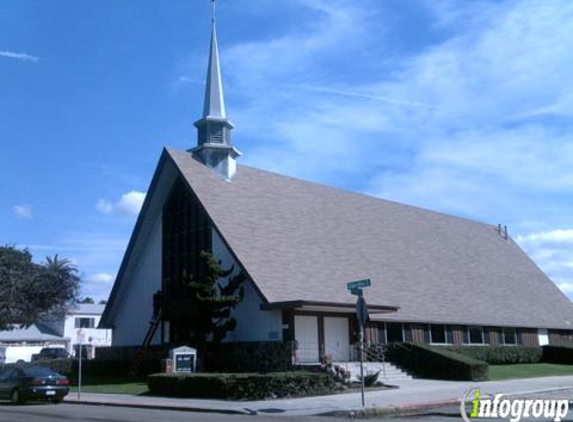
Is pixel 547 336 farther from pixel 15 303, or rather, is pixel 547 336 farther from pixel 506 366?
pixel 15 303

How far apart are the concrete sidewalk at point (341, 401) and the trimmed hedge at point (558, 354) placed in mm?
15115

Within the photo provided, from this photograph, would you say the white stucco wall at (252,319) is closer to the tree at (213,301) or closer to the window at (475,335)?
the tree at (213,301)

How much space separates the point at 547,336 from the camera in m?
44.2

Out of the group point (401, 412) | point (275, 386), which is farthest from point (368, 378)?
point (401, 412)

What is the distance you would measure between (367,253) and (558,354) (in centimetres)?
1427

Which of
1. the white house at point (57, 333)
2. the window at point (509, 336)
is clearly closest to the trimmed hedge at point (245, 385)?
the window at point (509, 336)

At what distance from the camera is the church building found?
3008 centimetres

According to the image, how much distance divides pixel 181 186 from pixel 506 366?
770 inches

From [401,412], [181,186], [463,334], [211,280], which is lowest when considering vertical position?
[401,412]

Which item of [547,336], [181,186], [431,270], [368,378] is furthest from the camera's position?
[547,336]

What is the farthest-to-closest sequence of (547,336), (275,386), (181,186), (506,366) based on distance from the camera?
(547,336), (506,366), (181,186), (275,386)

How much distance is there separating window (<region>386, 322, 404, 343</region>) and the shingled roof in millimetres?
730

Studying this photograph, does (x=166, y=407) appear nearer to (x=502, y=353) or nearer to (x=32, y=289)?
(x=502, y=353)

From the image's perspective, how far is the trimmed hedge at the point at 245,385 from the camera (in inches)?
867
